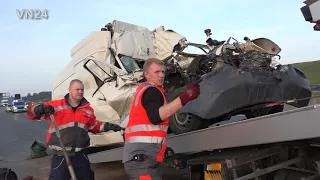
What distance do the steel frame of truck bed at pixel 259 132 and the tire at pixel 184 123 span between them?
0.36 metres

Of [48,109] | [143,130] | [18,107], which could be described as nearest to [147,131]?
[143,130]

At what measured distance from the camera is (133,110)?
8.93 feet

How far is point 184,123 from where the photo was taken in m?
4.48

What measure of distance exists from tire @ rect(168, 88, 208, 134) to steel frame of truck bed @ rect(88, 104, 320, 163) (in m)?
0.36

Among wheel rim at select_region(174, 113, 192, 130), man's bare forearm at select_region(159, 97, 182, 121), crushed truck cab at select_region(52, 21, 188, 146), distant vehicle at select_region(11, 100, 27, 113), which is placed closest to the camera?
man's bare forearm at select_region(159, 97, 182, 121)

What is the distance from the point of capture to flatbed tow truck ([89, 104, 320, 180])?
2670mm

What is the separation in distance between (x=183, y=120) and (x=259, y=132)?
5.45 ft

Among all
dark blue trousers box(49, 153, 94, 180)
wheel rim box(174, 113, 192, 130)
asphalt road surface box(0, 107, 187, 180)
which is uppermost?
wheel rim box(174, 113, 192, 130)

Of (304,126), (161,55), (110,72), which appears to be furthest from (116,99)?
(304,126)

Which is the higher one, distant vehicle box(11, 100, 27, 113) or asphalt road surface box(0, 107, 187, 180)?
distant vehicle box(11, 100, 27, 113)

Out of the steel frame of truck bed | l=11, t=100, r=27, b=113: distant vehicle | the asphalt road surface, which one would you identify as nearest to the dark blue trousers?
the steel frame of truck bed

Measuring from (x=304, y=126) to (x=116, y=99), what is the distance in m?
3.64

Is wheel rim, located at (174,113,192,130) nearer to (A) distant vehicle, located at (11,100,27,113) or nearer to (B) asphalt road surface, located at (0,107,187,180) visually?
(B) asphalt road surface, located at (0,107,187,180)

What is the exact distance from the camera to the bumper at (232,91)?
3963 millimetres
